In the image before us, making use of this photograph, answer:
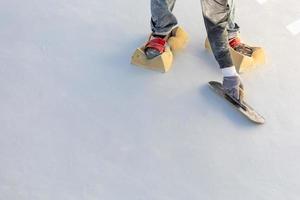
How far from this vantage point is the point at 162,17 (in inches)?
63.4

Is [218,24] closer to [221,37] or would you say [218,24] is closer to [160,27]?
[221,37]

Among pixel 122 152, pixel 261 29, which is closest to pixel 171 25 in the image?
pixel 261 29

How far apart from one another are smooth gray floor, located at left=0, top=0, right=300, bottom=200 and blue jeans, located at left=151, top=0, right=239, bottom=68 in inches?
5.8

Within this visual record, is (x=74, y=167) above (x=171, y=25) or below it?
below

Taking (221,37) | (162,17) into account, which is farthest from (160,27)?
(221,37)

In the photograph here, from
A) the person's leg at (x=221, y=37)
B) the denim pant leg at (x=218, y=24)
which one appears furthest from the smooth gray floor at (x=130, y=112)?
the denim pant leg at (x=218, y=24)

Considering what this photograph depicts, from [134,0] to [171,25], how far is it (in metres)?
0.37

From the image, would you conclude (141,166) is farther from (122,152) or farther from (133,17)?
(133,17)

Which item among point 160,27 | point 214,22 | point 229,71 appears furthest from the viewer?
point 160,27

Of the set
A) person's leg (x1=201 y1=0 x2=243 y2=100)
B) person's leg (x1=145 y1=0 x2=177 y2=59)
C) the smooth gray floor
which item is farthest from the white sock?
person's leg (x1=145 y1=0 x2=177 y2=59)

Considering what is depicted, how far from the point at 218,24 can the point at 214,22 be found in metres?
0.02

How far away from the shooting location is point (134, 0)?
1.97 m

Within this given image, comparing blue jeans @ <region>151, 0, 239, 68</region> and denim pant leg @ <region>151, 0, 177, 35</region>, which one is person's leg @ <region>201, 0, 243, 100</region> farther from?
denim pant leg @ <region>151, 0, 177, 35</region>

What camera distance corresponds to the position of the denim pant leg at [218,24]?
137 cm
